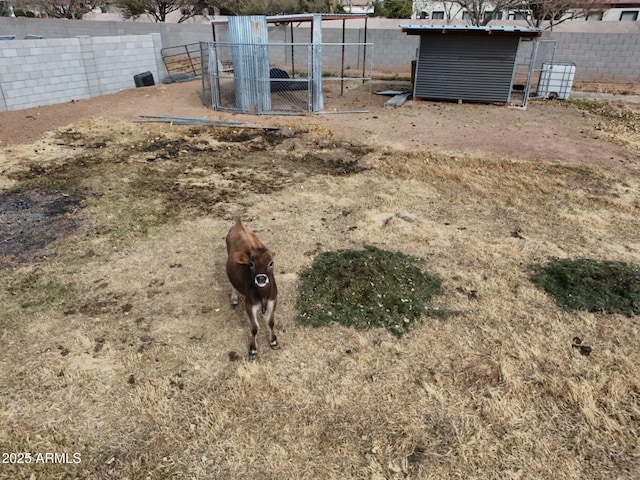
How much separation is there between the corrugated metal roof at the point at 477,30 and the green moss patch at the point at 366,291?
423 inches

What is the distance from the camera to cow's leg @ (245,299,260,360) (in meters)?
3.92

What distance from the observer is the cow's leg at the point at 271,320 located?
3.96m

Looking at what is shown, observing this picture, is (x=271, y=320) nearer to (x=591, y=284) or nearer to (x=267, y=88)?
(x=591, y=284)

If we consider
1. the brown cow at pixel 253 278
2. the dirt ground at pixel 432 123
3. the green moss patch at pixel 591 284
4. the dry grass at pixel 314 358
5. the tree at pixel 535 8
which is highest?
the tree at pixel 535 8

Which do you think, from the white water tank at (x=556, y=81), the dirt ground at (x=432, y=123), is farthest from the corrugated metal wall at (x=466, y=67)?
the white water tank at (x=556, y=81)

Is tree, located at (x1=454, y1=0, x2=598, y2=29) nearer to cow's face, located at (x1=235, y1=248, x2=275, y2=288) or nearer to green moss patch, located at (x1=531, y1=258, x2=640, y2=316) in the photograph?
green moss patch, located at (x1=531, y1=258, x2=640, y2=316)

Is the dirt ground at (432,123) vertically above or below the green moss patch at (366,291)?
above

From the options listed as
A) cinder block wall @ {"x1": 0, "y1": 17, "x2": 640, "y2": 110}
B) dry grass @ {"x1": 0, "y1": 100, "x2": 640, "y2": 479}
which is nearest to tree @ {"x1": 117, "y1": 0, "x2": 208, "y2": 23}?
cinder block wall @ {"x1": 0, "y1": 17, "x2": 640, "y2": 110}

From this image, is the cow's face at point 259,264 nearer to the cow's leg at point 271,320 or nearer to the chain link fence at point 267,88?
the cow's leg at point 271,320

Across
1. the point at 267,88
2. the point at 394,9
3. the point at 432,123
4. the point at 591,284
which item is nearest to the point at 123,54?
the point at 267,88

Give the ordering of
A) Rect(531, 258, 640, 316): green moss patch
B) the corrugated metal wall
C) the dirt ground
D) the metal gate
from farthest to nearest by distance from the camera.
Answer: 1. the metal gate
2. the corrugated metal wall
3. the dirt ground
4. Rect(531, 258, 640, 316): green moss patch

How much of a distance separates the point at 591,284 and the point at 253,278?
3881 millimetres

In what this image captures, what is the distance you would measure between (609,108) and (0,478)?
17.4 m

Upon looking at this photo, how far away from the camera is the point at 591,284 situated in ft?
16.4
